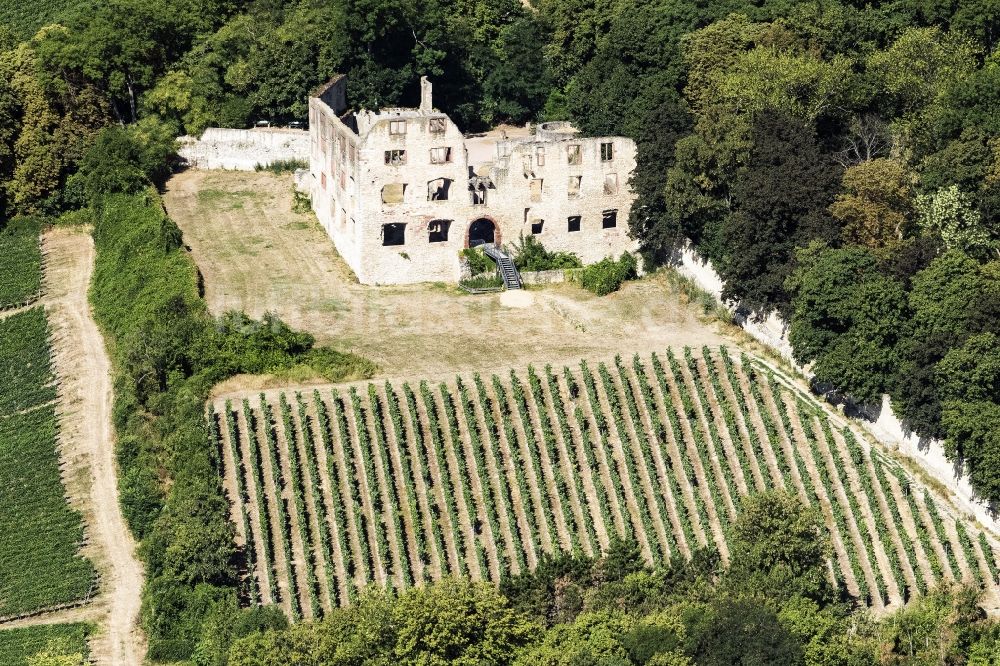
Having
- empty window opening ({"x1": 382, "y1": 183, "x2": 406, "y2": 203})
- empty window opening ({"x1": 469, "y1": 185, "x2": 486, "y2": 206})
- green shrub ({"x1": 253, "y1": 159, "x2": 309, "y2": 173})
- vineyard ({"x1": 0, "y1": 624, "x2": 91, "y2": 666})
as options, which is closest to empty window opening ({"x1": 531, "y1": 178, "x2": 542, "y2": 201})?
empty window opening ({"x1": 469, "y1": 185, "x2": 486, "y2": 206})

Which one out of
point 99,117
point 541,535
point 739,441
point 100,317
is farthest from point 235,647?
point 99,117

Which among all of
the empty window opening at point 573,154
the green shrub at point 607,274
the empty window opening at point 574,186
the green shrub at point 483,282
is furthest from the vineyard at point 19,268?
the green shrub at point 607,274

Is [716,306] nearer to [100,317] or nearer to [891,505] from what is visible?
[891,505]

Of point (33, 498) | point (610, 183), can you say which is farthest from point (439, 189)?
point (33, 498)

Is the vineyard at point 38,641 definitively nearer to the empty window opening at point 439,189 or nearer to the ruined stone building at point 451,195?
the ruined stone building at point 451,195

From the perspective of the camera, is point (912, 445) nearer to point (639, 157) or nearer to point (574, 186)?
point (639, 157)
